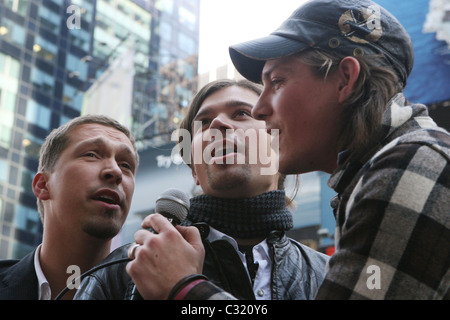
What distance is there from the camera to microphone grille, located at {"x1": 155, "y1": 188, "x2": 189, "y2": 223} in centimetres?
260

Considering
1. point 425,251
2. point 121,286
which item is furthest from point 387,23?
point 121,286

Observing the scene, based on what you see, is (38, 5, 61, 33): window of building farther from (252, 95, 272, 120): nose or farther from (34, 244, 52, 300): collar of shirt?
(252, 95, 272, 120): nose

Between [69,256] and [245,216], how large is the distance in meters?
1.23

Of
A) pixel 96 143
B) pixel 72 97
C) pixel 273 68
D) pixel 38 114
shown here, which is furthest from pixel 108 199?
pixel 72 97

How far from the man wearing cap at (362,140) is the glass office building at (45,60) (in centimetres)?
3495

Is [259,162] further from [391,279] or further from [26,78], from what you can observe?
[26,78]

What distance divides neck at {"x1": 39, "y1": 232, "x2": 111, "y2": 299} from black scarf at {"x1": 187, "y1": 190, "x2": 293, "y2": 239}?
2.61ft

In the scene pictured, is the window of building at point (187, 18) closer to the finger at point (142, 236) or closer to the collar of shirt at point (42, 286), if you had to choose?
the collar of shirt at point (42, 286)

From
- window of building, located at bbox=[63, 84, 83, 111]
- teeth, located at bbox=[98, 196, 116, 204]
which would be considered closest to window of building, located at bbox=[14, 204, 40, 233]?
window of building, located at bbox=[63, 84, 83, 111]

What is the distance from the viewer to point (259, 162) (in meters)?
3.21

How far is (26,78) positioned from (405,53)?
161 feet

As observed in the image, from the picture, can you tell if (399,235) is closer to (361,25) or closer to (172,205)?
(361,25)

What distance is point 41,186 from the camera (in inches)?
153

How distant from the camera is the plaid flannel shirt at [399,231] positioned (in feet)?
5.57
